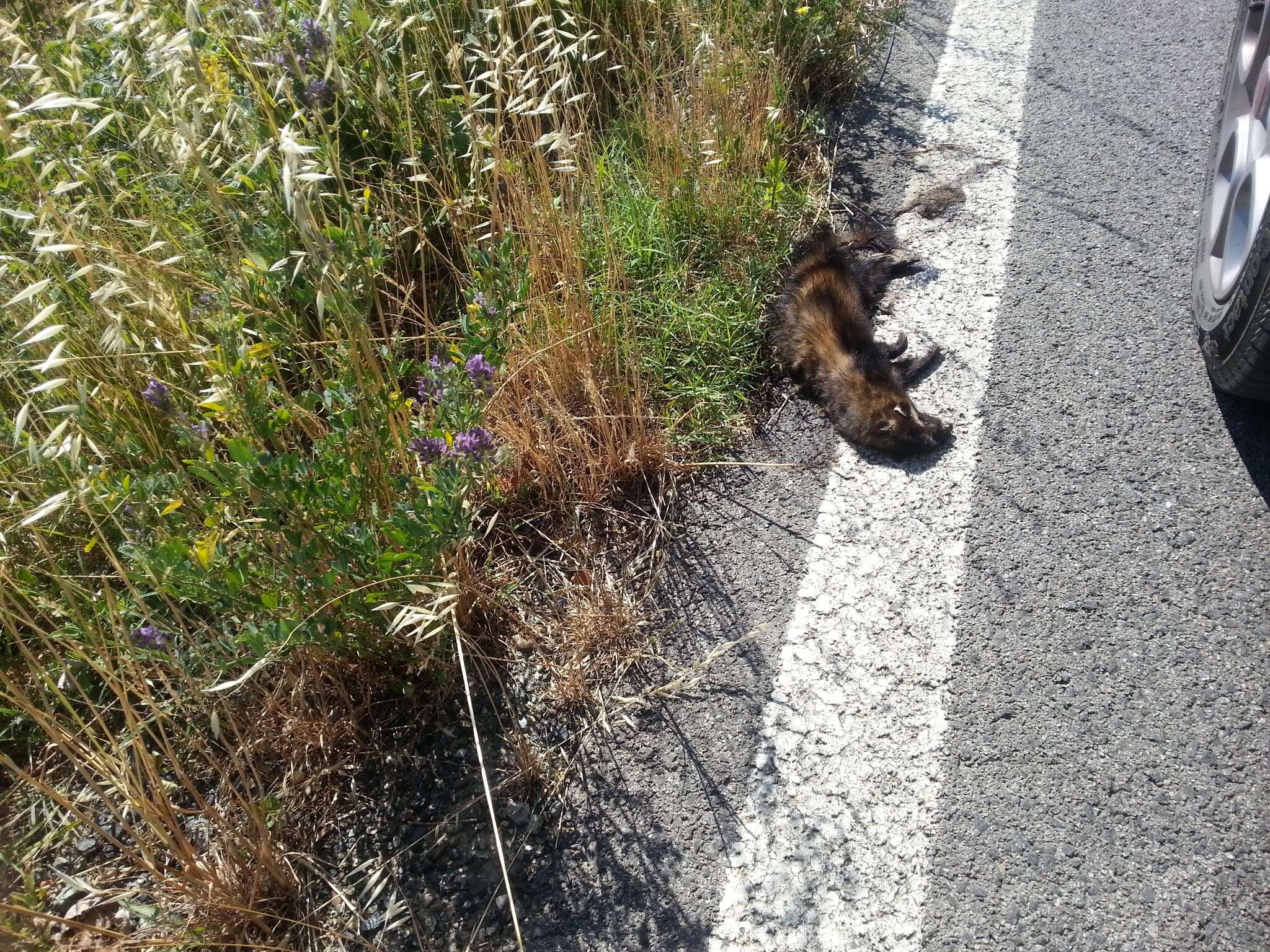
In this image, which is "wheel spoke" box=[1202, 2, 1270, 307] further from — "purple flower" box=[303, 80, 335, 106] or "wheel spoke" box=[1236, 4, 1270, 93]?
"purple flower" box=[303, 80, 335, 106]

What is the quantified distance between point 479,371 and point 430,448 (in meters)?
0.26

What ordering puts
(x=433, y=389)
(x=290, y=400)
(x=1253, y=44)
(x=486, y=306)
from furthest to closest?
(x=1253, y=44), (x=486, y=306), (x=433, y=389), (x=290, y=400)

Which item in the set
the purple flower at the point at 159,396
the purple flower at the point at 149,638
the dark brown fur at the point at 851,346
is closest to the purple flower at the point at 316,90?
the purple flower at the point at 159,396

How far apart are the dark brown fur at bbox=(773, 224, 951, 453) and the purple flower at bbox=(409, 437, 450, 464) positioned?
4.84ft

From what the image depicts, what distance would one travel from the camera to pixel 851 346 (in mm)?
3139

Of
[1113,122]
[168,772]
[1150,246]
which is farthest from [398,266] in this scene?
[1113,122]

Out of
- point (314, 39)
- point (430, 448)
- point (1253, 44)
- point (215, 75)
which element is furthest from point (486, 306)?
point (1253, 44)

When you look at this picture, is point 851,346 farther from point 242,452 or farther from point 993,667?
point 242,452

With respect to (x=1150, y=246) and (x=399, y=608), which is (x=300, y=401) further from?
(x=1150, y=246)

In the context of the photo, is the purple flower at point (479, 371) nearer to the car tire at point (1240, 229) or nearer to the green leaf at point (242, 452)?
the green leaf at point (242, 452)

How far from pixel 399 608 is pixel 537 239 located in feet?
4.43

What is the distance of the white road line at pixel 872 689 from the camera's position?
200cm

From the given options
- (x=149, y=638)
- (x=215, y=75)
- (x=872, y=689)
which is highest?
(x=215, y=75)

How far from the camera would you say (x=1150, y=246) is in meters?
3.35
